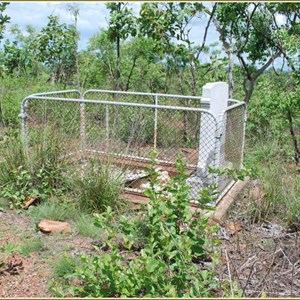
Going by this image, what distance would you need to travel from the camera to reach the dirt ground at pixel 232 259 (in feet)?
9.29

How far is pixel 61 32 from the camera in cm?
869

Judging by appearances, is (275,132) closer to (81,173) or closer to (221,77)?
(221,77)

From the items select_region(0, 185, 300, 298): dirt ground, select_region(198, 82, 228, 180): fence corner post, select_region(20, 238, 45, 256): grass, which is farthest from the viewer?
select_region(198, 82, 228, 180): fence corner post

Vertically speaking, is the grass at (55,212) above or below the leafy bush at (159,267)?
below

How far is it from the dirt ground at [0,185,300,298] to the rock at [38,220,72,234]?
57mm

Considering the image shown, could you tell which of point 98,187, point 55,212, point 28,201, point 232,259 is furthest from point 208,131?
point 28,201

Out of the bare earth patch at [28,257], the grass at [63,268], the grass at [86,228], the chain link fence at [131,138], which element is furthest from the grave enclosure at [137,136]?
the grass at [63,268]

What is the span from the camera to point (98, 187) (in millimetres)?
4121

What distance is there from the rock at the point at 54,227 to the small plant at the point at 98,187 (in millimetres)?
352

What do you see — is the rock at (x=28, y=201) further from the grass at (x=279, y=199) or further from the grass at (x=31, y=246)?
the grass at (x=279, y=199)

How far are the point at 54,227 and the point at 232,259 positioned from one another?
1648 millimetres

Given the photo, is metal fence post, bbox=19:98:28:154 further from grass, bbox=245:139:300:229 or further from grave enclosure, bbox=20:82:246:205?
grass, bbox=245:139:300:229

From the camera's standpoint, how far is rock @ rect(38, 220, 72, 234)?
3781mm

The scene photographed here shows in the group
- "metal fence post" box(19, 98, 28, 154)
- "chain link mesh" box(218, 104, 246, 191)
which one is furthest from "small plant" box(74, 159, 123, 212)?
"chain link mesh" box(218, 104, 246, 191)
